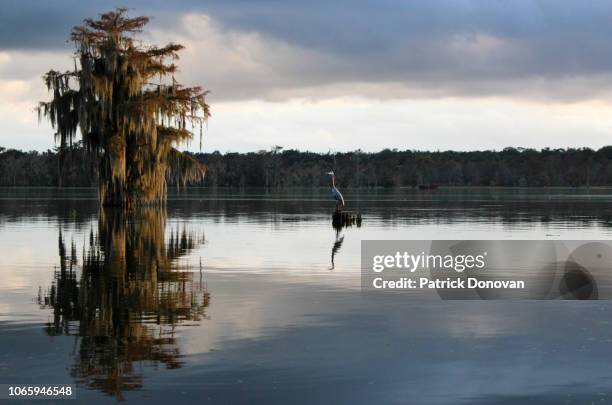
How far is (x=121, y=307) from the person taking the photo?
44.1ft

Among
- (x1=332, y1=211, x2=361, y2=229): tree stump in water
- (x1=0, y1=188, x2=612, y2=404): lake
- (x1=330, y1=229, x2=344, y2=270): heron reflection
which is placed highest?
(x1=332, y1=211, x2=361, y2=229): tree stump in water

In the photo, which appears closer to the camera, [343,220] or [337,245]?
[337,245]

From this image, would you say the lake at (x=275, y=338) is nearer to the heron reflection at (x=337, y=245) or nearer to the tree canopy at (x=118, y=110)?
the heron reflection at (x=337, y=245)

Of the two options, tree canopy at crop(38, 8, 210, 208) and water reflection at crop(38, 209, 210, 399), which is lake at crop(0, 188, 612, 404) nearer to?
water reflection at crop(38, 209, 210, 399)

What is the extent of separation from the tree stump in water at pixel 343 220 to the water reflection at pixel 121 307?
11134 mm

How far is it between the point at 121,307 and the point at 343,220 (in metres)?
23.0

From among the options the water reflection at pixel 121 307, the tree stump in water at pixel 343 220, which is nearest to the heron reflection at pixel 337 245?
the tree stump in water at pixel 343 220

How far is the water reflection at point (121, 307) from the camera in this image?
9484 millimetres

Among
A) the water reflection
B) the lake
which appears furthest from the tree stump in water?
the lake

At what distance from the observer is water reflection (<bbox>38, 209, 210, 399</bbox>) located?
31.1ft

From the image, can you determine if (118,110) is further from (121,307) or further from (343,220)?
(121,307)

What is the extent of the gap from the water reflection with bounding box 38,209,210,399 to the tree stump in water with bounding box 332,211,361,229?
1113 centimetres

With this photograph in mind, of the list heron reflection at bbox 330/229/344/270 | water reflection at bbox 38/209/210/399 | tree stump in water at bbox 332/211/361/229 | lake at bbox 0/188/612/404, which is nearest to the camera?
lake at bbox 0/188/612/404

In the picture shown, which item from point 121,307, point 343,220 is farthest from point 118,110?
point 121,307
